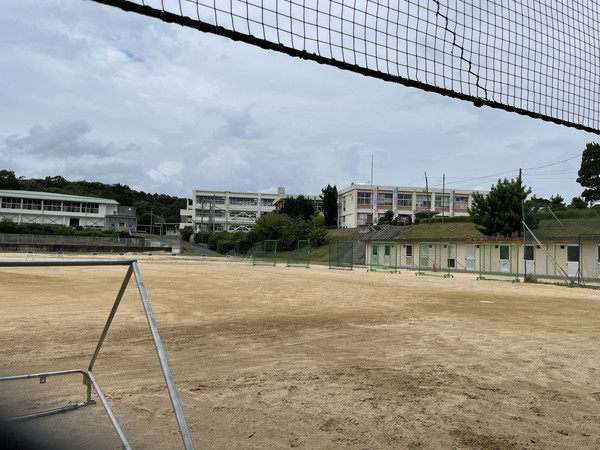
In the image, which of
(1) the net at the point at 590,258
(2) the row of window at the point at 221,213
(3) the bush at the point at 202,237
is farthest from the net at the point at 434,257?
(2) the row of window at the point at 221,213

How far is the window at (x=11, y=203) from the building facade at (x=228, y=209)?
31.6 meters

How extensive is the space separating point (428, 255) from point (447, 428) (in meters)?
36.9

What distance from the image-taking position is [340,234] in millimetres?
63312

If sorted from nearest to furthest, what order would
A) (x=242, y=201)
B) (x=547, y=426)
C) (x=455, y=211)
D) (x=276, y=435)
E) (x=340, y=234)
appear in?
(x=276, y=435), (x=547, y=426), (x=340, y=234), (x=455, y=211), (x=242, y=201)

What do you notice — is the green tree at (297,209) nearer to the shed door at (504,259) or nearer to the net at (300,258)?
the net at (300,258)

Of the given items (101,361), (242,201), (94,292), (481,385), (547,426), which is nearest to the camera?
(547,426)

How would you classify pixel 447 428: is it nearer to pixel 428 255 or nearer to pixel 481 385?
pixel 481 385

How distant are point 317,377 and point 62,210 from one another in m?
77.1

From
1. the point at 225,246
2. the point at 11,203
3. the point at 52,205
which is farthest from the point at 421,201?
the point at 11,203

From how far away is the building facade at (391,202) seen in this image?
238 ft

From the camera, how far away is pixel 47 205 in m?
72.1

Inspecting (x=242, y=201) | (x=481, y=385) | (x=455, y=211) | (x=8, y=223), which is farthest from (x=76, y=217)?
(x=481, y=385)

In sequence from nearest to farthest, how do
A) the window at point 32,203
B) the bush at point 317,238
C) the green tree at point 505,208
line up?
the green tree at point 505,208 < the bush at point 317,238 < the window at point 32,203

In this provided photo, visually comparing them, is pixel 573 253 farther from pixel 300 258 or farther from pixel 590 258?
pixel 300 258
